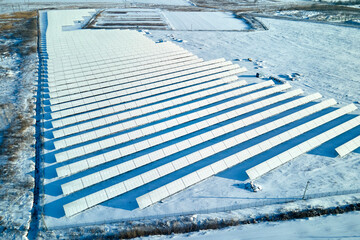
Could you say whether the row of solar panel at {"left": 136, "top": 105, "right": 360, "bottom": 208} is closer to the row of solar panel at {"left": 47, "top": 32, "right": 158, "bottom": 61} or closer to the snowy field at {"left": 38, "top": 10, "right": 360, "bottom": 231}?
the snowy field at {"left": 38, "top": 10, "right": 360, "bottom": 231}

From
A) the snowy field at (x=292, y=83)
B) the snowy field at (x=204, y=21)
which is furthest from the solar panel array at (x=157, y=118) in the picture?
the snowy field at (x=204, y=21)

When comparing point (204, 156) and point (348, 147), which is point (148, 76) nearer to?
point (204, 156)

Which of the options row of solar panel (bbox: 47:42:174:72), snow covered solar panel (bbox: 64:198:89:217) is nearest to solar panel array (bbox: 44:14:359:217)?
snow covered solar panel (bbox: 64:198:89:217)

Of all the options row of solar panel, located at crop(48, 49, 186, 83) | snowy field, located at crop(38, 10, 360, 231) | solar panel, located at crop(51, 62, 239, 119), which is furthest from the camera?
row of solar panel, located at crop(48, 49, 186, 83)

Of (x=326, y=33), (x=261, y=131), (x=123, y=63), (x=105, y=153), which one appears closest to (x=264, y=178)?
(x=261, y=131)

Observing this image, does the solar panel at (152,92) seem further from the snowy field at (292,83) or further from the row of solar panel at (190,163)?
the row of solar panel at (190,163)

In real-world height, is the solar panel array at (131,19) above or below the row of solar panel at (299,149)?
above
